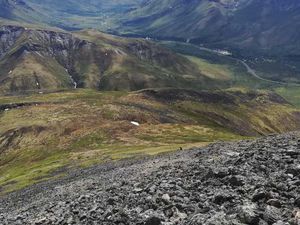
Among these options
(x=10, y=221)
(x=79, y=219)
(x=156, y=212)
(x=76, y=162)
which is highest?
(x=156, y=212)

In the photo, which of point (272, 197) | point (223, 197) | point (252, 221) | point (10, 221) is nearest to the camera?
point (252, 221)

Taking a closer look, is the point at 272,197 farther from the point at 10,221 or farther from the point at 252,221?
the point at 10,221

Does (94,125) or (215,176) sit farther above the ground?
(215,176)

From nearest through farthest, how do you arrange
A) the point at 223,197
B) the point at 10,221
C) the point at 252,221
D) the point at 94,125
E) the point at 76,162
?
the point at 252,221 < the point at 223,197 < the point at 10,221 < the point at 76,162 < the point at 94,125

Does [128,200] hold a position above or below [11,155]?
above

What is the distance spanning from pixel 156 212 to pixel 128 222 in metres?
1.95

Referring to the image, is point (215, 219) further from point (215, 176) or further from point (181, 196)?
point (215, 176)

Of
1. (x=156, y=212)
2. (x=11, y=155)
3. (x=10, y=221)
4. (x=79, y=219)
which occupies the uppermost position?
(x=156, y=212)

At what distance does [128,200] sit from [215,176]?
6099 mm

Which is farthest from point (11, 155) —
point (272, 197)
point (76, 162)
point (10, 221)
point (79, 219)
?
point (272, 197)

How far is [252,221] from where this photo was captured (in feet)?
74.8

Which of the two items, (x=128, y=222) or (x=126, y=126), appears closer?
(x=128, y=222)

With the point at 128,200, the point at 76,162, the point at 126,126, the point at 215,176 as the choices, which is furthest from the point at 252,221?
the point at 126,126

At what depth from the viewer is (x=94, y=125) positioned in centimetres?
18512
